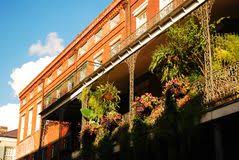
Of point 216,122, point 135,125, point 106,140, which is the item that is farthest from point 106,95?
point 216,122

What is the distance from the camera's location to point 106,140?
17312 mm

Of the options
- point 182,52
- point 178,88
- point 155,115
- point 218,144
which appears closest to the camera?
point 218,144

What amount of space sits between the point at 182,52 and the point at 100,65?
8.49m

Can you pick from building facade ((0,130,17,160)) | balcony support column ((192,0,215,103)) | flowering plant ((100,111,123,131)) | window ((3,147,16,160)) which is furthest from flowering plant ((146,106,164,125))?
window ((3,147,16,160))

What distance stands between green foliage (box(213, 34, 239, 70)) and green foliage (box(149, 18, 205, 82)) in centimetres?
62

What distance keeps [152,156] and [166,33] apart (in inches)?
181

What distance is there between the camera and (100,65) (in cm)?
2238

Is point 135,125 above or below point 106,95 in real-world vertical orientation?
below

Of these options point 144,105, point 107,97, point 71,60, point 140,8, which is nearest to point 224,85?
point 144,105

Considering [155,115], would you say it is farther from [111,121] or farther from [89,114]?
[89,114]

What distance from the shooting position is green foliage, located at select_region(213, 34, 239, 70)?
12953mm

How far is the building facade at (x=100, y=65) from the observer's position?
15738 mm

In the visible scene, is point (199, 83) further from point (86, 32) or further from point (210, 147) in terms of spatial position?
point (86, 32)

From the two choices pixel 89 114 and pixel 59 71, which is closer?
pixel 89 114
